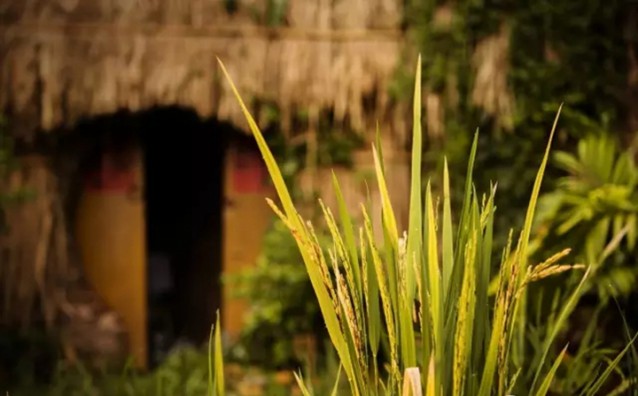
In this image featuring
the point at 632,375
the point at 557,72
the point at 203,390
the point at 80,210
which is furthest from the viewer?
the point at 80,210

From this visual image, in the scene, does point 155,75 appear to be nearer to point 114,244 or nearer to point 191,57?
point 191,57

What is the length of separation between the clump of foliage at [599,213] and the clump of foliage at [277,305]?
155 cm

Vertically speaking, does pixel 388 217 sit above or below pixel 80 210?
above

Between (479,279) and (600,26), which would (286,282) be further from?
(479,279)

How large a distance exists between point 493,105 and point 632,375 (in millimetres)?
3724

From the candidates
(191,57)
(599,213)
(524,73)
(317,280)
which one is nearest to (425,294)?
(317,280)

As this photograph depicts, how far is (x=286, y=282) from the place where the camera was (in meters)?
5.94

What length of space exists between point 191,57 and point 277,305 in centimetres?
157

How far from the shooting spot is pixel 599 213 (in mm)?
4844

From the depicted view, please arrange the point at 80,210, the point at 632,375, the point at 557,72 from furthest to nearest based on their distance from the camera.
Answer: the point at 80,210 → the point at 557,72 → the point at 632,375

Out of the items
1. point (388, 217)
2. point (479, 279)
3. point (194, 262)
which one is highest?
point (388, 217)

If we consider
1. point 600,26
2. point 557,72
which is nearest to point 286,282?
point 557,72

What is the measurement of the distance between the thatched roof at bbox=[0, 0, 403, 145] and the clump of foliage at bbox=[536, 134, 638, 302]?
1.28 meters

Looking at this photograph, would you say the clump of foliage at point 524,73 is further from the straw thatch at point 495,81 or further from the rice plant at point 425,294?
the rice plant at point 425,294
